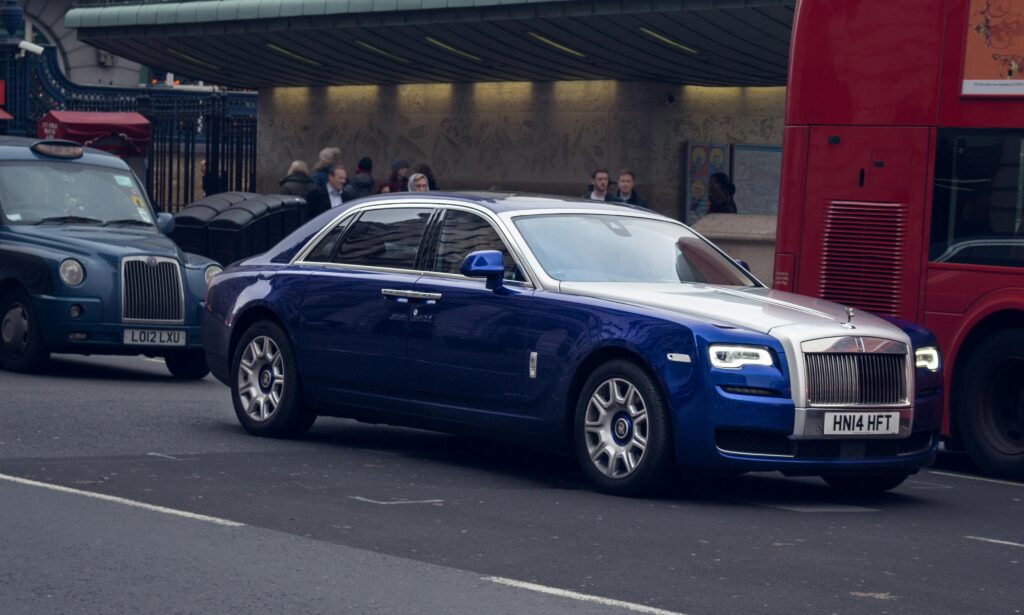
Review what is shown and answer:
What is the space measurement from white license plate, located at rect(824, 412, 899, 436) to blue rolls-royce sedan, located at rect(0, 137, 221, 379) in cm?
680

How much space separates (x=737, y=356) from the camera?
27.9 ft

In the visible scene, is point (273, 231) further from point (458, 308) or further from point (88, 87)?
point (88, 87)

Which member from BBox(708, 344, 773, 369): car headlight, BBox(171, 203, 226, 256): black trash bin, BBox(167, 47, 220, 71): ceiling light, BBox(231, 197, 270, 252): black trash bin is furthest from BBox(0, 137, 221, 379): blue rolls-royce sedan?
BBox(167, 47, 220, 71): ceiling light

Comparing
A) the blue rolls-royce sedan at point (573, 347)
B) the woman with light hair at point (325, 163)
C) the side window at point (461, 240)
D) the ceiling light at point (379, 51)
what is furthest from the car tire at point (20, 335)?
the ceiling light at point (379, 51)

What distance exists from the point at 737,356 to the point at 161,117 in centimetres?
2855

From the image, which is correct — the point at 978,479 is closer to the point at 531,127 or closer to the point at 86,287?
the point at 86,287

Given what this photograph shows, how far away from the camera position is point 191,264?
14672 millimetres

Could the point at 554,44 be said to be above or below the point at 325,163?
above

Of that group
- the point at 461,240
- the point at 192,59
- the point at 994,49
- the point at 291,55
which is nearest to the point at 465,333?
the point at 461,240

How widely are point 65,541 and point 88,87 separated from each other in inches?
1289

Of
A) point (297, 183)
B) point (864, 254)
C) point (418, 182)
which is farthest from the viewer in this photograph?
point (297, 183)

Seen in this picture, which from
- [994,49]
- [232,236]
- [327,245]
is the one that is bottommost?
[232,236]

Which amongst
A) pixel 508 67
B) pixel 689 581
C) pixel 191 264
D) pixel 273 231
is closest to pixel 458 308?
pixel 689 581

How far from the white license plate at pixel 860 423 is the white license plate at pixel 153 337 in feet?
23.5
